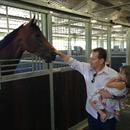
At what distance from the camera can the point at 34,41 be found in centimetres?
201

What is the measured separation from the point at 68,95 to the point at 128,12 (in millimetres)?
3037

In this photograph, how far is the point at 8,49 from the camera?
200 cm

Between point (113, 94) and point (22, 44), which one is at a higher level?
point (22, 44)

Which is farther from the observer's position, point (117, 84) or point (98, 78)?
point (98, 78)

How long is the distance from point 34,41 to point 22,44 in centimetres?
12

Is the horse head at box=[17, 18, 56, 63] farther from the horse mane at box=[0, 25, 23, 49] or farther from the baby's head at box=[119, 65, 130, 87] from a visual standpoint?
the baby's head at box=[119, 65, 130, 87]

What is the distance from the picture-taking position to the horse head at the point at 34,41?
6.48ft

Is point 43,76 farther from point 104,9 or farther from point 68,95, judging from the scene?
point 104,9

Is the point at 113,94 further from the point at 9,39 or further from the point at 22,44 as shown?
the point at 9,39

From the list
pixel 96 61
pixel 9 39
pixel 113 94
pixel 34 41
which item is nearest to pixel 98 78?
pixel 96 61

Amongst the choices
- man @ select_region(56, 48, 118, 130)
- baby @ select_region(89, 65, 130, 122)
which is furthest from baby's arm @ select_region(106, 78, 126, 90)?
man @ select_region(56, 48, 118, 130)

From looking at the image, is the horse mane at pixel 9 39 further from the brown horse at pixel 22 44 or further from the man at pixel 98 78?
the man at pixel 98 78

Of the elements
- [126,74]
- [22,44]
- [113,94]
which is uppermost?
[22,44]

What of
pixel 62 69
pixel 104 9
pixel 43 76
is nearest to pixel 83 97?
pixel 62 69
